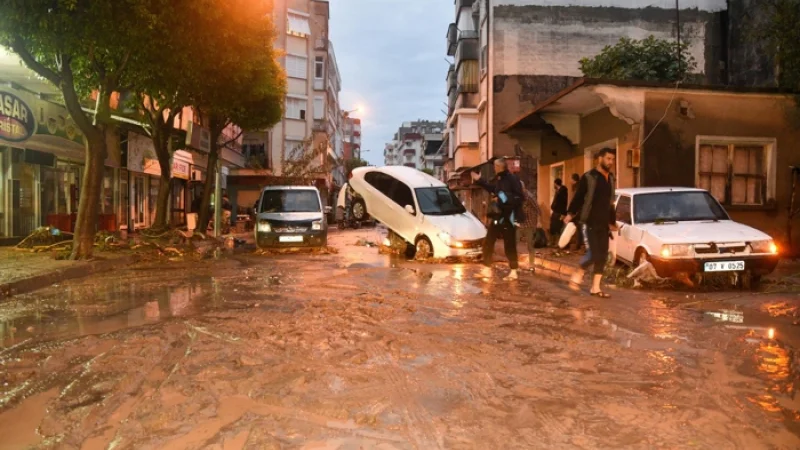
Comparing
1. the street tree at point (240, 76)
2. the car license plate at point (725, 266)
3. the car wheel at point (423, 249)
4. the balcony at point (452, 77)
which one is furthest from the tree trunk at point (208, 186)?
the balcony at point (452, 77)

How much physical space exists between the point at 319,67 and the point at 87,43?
4506cm

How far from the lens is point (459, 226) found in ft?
46.7

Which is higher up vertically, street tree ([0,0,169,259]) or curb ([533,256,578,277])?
street tree ([0,0,169,259])

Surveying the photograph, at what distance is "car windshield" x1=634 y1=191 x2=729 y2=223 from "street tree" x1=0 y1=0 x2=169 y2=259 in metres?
10.1

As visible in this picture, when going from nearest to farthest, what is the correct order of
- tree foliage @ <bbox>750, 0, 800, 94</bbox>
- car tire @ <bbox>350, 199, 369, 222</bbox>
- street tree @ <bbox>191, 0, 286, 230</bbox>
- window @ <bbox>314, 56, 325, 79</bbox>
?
1. tree foliage @ <bbox>750, 0, 800, 94</bbox>
2. street tree @ <bbox>191, 0, 286, 230</bbox>
3. car tire @ <bbox>350, 199, 369, 222</bbox>
4. window @ <bbox>314, 56, 325, 79</bbox>

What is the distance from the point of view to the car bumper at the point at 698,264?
914 cm

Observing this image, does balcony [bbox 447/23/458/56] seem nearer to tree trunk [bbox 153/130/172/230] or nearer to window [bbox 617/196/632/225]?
tree trunk [bbox 153/130/172/230]

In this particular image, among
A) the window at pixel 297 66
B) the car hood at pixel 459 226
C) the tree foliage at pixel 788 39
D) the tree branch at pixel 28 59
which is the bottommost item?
the car hood at pixel 459 226

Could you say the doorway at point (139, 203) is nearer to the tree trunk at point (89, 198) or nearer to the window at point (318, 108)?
the tree trunk at point (89, 198)

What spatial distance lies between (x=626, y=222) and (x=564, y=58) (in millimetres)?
23303

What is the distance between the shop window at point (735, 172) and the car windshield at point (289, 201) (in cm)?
1031

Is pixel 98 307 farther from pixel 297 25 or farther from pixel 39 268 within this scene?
pixel 297 25

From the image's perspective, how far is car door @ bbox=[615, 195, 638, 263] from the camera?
10.6 metres

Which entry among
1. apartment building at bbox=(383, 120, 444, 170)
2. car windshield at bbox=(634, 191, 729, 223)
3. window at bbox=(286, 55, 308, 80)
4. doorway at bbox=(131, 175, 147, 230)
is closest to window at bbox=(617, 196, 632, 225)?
car windshield at bbox=(634, 191, 729, 223)
